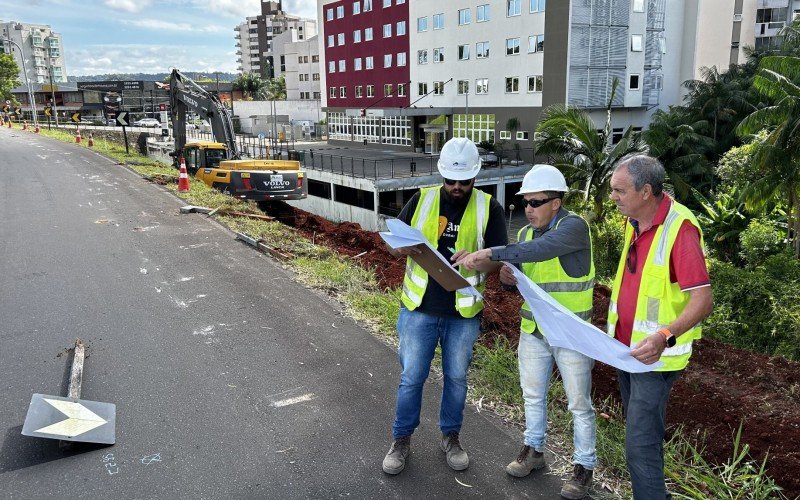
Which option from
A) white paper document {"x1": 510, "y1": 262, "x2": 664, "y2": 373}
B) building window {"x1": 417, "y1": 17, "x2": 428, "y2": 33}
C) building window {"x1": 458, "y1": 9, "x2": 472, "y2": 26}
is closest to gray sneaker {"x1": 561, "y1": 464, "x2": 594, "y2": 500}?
white paper document {"x1": 510, "y1": 262, "x2": 664, "y2": 373}

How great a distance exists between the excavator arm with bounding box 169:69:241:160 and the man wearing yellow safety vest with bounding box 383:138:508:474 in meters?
18.7

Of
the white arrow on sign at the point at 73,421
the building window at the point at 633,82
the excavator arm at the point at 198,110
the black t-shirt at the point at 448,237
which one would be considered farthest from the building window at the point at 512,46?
the white arrow on sign at the point at 73,421

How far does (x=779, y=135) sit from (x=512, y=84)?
29948 mm

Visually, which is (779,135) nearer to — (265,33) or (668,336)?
(668,336)

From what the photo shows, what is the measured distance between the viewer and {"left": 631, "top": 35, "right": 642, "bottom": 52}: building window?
38.8 metres

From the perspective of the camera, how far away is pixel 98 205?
44.1 ft

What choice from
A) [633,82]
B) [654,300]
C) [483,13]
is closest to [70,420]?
[654,300]

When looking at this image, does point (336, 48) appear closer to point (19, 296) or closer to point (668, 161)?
point (668, 161)

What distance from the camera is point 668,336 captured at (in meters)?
2.80

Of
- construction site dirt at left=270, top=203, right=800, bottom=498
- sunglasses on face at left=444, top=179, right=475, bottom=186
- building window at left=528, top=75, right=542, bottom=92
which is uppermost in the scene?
building window at left=528, top=75, right=542, bottom=92

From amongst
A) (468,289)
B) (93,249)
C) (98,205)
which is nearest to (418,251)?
(468,289)

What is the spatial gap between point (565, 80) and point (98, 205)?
30631 mm

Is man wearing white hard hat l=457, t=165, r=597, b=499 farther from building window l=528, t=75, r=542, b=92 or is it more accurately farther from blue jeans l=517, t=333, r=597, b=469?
building window l=528, t=75, r=542, b=92

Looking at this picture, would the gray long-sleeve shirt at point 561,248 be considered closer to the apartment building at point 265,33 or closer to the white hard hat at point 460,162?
the white hard hat at point 460,162
